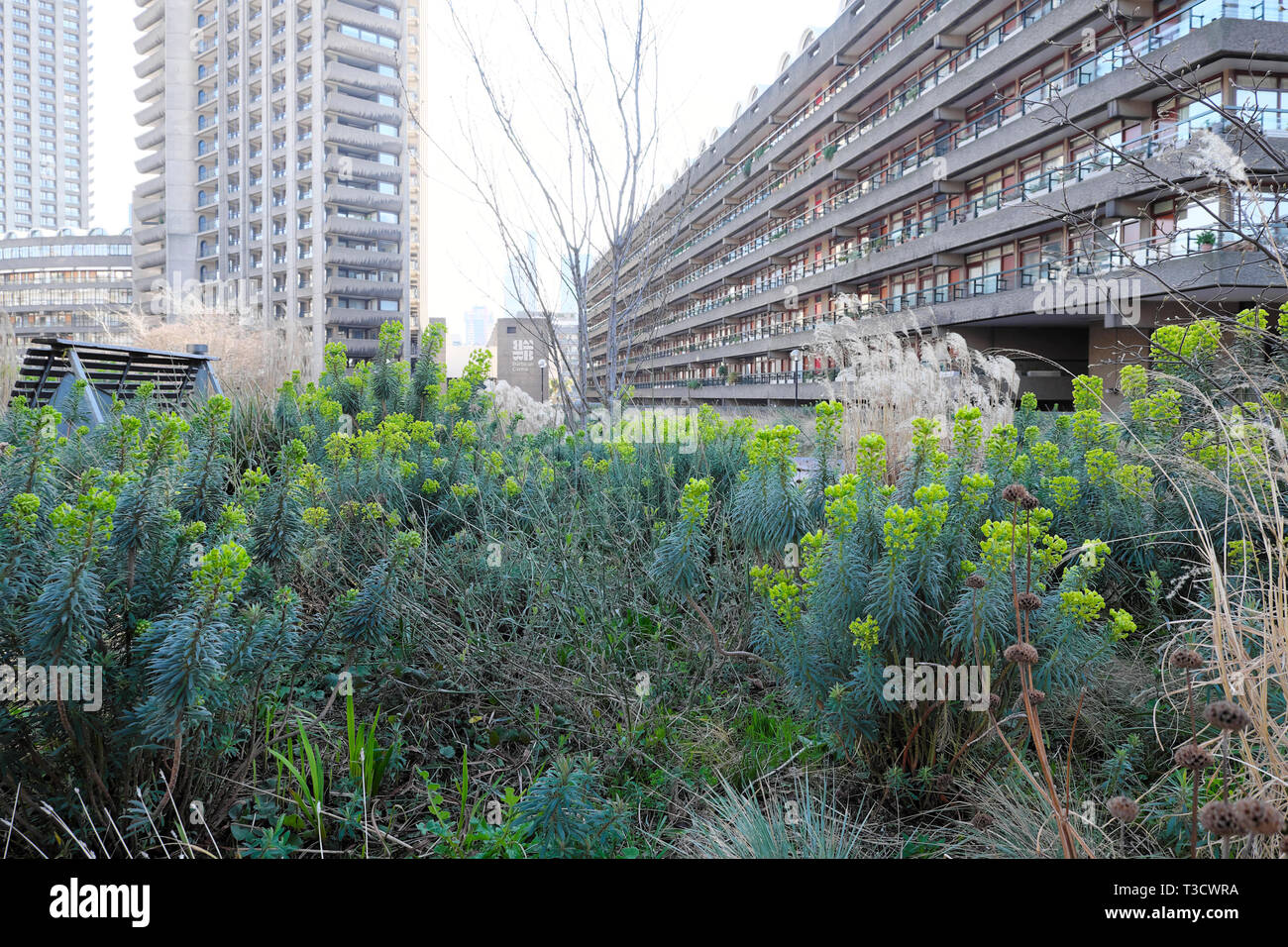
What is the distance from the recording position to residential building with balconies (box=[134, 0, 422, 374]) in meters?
52.1

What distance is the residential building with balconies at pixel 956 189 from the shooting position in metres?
A: 14.9

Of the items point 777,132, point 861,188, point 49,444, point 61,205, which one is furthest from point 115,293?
point 49,444

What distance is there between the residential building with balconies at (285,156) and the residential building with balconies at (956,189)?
25.8 meters

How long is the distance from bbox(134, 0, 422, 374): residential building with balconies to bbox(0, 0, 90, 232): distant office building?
172 feet
